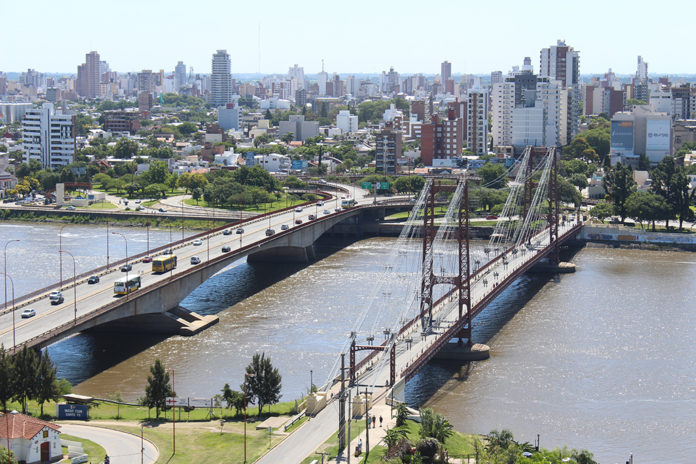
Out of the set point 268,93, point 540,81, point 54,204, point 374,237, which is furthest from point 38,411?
point 268,93

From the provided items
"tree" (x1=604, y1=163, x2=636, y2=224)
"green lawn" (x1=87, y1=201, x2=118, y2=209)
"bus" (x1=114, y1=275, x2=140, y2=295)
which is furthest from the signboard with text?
"green lawn" (x1=87, y1=201, x2=118, y2=209)

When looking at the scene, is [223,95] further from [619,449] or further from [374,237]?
[619,449]

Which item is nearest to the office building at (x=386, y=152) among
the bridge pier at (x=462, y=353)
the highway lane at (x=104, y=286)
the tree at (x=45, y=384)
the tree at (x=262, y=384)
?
the highway lane at (x=104, y=286)

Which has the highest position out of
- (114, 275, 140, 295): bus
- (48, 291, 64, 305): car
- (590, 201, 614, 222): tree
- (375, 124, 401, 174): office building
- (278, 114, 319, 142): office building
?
(278, 114, 319, 142): office building

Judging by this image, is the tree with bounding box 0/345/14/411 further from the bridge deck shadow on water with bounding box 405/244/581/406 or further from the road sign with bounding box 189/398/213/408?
the bridge deck shadow on water with bounding box 405/244/581/406

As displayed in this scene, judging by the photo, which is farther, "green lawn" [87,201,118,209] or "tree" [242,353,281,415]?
"green lawn" [87,201,118,209]

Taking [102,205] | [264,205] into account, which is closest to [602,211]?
[264,205]
